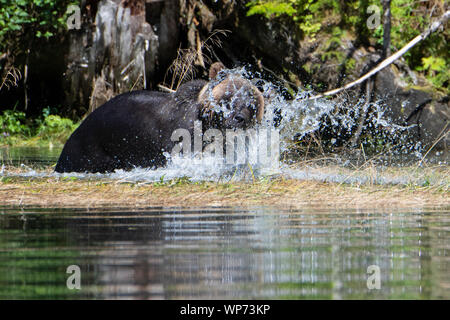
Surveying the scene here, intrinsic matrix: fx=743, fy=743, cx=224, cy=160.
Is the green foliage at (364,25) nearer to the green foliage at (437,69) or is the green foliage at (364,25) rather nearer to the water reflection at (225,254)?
the green foliage at (437,69)

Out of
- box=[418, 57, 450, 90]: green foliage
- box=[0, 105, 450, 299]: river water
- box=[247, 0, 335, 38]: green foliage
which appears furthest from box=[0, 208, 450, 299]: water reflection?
box=[247, 0, 335, 38]: green foliage

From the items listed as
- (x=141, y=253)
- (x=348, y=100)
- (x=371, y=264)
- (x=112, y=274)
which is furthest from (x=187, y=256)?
(x=348, y=100)

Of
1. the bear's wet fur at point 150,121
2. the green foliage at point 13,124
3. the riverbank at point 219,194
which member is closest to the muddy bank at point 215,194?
the riverbank at point 219,194

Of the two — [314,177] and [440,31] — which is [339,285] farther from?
[440,31]

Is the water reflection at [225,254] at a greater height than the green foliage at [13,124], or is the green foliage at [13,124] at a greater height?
the green foliage at [13,124]

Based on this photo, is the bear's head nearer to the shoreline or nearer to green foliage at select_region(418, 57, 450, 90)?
the shoreline

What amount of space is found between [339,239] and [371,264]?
797mm

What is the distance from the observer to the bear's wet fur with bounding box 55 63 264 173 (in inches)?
361

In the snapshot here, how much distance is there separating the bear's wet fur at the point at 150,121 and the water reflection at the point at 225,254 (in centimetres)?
339

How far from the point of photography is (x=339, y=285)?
A: 11.0ft

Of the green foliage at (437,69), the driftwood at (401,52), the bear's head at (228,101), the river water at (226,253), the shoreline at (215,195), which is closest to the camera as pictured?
the river water at (226,253)

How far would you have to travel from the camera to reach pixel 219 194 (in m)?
7.30

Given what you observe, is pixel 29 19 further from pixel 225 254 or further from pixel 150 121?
pixel 225 254

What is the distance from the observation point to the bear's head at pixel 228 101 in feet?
29.9
